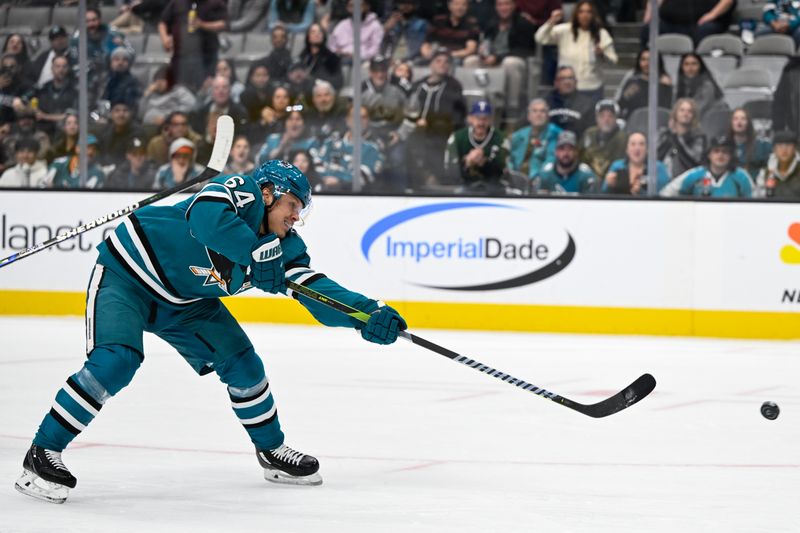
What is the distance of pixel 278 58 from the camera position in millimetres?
9133

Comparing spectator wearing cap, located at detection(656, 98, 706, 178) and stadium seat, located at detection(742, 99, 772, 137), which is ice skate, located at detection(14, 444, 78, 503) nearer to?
spectator wearing cap, located at detection(656, 98, 706, 178)

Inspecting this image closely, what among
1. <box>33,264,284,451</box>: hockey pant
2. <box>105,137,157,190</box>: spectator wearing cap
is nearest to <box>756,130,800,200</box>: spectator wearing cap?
<box>105,137,157,190</box>: spectator wearing cap

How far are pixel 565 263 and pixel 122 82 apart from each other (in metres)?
3.16

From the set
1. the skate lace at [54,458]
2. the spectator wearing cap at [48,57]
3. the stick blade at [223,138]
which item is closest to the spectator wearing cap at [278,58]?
the spectator wearing cap at [48,57]

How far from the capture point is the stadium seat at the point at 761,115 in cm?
829

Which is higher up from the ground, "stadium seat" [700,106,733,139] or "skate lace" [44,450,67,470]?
"stadium seat" [700,106,733,139]

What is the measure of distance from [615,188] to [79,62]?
11.6ft

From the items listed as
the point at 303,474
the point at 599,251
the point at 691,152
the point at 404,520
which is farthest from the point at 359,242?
the point at 404,520

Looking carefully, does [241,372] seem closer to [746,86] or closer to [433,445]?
[433,445]

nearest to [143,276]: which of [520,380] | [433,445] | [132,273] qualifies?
[132,273]

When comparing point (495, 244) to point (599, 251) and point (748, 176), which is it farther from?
point (748, 176)

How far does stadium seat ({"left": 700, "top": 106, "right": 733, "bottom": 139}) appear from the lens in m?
8.38

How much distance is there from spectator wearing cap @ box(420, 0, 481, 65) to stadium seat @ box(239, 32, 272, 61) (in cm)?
100

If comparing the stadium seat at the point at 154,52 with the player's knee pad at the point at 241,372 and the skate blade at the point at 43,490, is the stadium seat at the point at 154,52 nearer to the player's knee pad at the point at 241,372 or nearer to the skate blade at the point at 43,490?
the player's knee pad at the point at 241,372
